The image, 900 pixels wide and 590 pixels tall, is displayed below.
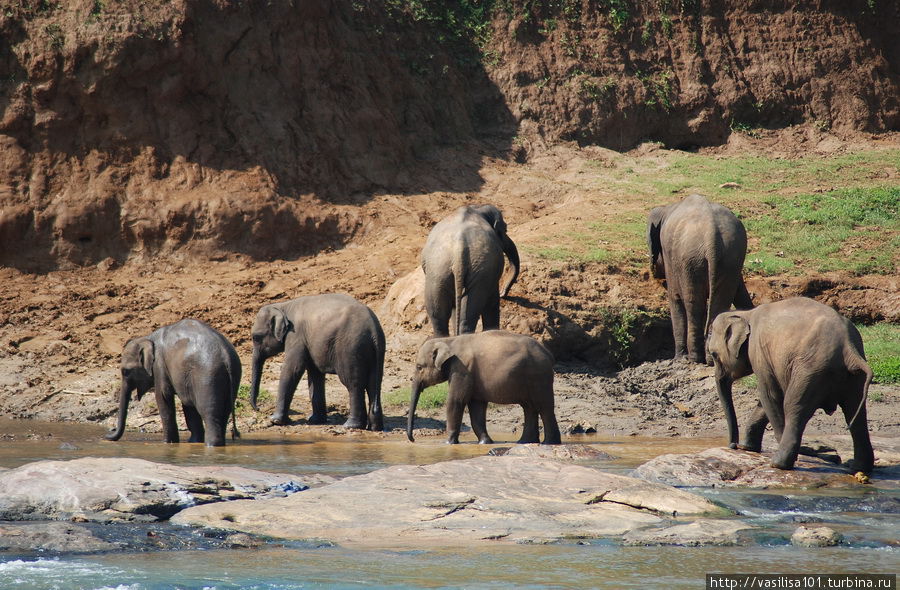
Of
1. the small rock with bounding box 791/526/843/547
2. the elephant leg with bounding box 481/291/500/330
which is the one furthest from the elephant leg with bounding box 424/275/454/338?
the small rock with bounding box 791/526/843/547

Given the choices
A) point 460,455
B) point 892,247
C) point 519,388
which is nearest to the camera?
point 460,455

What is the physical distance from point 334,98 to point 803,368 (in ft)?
56.0

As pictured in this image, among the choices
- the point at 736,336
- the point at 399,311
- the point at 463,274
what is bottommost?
the point at 399,311

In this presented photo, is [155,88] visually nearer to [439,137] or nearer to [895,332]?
[439,137]

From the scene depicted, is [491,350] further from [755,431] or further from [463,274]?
[463,274]

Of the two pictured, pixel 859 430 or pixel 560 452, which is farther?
pixel 560 452

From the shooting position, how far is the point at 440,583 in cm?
597

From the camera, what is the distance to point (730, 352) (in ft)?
33.5

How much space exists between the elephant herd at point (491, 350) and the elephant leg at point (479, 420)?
2 centimetres

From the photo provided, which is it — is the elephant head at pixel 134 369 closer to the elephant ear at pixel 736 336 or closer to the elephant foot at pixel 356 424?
the elephant foot at pixel 356 424

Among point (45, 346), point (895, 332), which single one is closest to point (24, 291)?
point (45, 346)

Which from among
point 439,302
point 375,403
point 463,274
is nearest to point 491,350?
point 375,403

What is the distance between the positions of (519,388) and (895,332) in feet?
24.5

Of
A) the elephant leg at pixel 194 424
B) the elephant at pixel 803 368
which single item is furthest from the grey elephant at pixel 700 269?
the elephant leg at pixel 194 424
